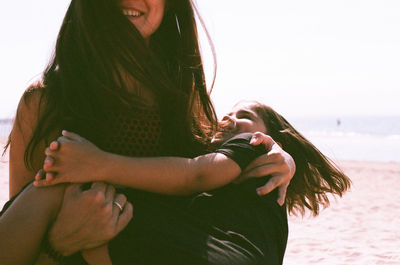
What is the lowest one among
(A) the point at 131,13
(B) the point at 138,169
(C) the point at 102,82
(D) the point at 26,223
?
(D) the point at 26,223

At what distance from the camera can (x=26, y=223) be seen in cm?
184

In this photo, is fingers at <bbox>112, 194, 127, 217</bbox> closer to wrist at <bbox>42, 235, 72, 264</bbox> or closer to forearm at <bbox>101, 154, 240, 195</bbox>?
forearm at <bbox>101, 154, 240, 195</bbox>

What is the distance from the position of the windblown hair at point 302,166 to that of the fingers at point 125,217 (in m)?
1.68

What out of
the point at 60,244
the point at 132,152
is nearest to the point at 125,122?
the point at 132,152

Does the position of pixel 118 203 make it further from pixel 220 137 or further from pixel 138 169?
pixel 220 137

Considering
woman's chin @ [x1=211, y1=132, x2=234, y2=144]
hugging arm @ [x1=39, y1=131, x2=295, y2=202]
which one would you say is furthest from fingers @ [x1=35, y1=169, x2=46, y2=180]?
woman's chin @ [x1=211, y1=132, x2=234, y2=144]

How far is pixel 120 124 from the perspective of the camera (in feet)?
7.90

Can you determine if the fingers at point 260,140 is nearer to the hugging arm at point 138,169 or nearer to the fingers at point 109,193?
the hugging arm at point 138,169

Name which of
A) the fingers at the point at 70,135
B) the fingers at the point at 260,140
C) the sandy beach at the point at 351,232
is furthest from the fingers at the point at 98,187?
the sandy beach at the point at 351,232

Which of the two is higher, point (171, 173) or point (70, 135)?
point (70, 135)

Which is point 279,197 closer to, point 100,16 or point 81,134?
point 81,134

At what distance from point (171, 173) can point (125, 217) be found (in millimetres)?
332

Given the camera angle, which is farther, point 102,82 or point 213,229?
point 102,82

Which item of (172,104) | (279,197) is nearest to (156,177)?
(172,104)
